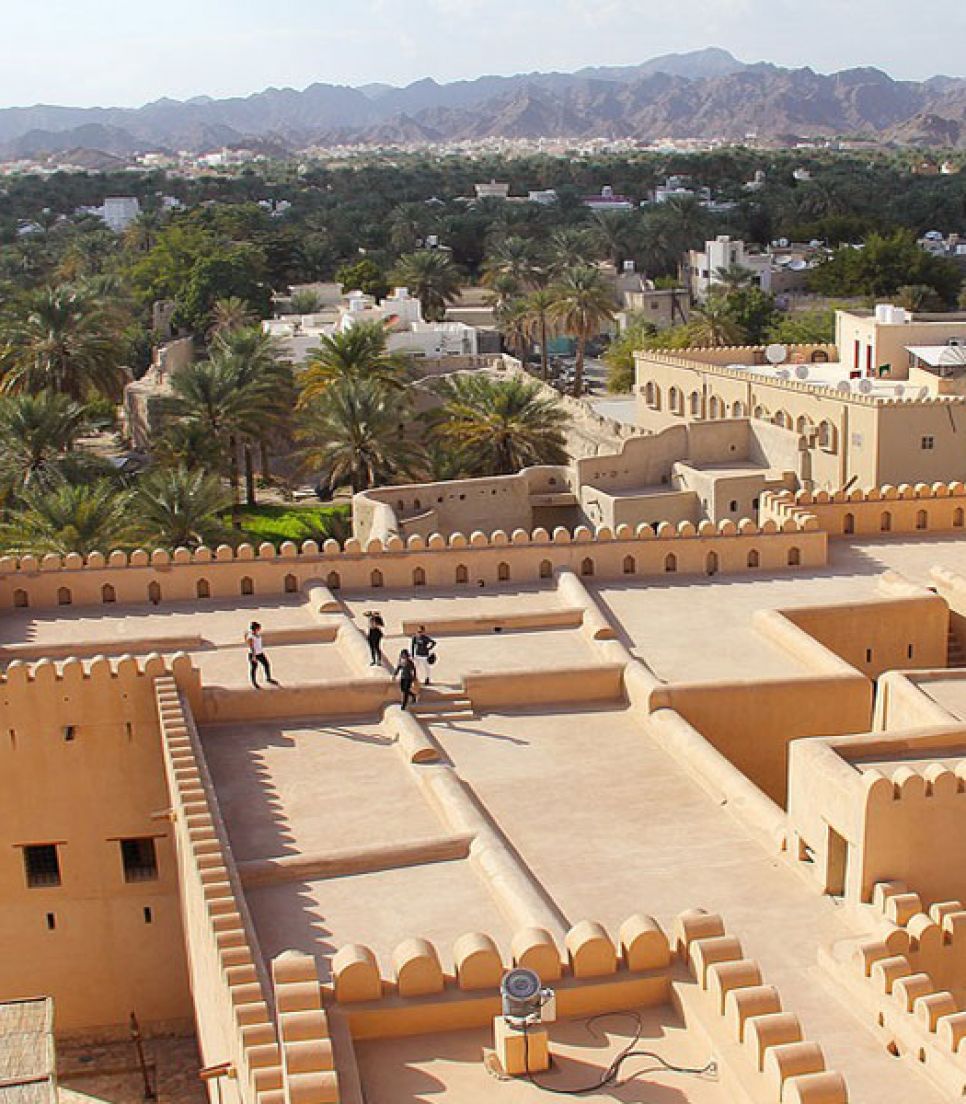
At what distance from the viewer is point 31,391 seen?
123ft

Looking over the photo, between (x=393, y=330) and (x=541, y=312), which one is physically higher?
(x=541, y=312)

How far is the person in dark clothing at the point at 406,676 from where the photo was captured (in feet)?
55.3

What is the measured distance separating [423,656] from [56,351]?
23718 millimetres

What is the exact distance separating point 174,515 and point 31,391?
38.5ft

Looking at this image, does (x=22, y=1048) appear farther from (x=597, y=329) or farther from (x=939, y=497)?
(x=597, y=329)

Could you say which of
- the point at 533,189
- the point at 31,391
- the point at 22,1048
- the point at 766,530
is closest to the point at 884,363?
the point at 766,530

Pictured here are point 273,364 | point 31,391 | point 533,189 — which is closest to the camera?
point 31,391

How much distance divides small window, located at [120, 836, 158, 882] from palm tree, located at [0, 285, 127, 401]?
74.9 ft

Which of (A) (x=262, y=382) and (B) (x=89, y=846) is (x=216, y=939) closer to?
(B) (x=89, y=846)

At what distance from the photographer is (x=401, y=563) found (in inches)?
848

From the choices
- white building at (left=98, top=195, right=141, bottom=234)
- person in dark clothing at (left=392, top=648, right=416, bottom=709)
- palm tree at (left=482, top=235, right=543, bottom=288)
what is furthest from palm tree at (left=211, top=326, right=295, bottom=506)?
white building at (left=98, top=195, right=141, bottom=234)

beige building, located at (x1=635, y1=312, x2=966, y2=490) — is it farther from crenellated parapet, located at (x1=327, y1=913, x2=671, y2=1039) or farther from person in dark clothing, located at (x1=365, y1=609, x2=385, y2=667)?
crenellated parapet, located at (x1=327, y1=913, x2=671, y2=1039)

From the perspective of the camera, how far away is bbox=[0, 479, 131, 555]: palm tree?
2544 cm

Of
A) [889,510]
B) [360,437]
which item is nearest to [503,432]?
[360,437]
